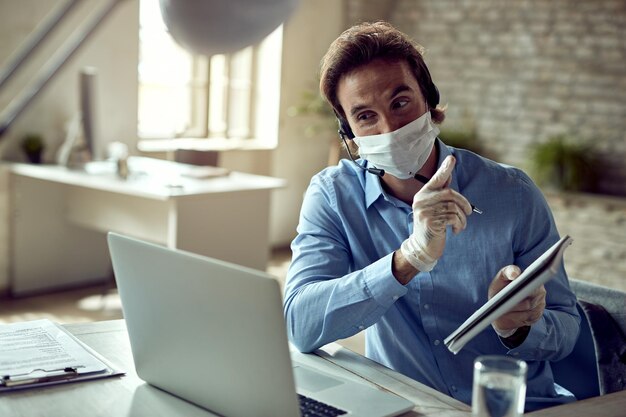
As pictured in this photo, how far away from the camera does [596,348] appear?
1548 mm

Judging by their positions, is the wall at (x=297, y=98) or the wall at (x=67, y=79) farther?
the wall at (x=297, y=98)

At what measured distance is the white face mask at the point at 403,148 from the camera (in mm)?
1627

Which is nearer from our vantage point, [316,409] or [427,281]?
[316,409]

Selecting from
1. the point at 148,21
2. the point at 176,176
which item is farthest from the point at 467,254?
the point at 148,21

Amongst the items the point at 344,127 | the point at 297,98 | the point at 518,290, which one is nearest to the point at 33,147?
the point at 297,98

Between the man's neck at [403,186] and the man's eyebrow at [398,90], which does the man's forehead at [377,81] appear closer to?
the man's eyebrow at [398,90]

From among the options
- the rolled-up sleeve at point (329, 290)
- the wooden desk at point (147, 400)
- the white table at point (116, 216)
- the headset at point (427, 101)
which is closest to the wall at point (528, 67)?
the white table at point (116, 216)

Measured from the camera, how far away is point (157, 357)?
3.99ft

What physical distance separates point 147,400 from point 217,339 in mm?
195

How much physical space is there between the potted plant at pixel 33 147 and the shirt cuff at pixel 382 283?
332 centimetres

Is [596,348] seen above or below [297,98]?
below

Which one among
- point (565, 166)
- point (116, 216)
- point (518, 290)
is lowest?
point (116, 216)

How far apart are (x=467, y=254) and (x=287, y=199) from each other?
14.4 feet

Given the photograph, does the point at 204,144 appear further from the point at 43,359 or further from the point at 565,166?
the point at 43,359
